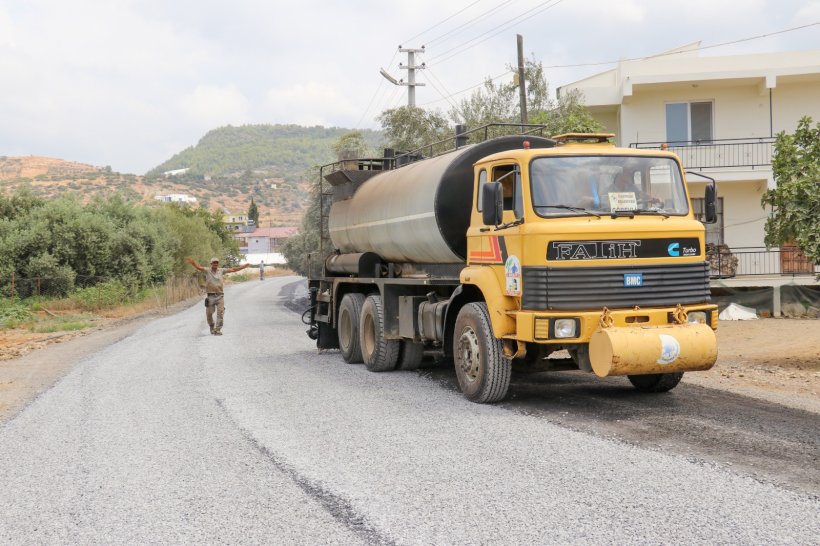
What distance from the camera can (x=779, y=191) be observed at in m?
13.5

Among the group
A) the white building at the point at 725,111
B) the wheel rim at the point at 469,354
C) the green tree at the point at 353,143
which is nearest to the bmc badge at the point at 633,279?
the wheel rim at the point at 469,354

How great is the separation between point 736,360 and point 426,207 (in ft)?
22.5

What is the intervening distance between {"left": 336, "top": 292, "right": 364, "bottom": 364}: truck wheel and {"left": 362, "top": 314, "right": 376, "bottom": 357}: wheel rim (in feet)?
1.36

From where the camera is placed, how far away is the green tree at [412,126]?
30.8 m

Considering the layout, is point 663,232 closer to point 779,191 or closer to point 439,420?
point 439,420

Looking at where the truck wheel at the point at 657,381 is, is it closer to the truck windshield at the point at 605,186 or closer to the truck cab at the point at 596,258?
the truck cab at the point at 596,258

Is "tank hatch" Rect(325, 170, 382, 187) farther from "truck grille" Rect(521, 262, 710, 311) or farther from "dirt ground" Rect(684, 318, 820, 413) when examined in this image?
"truck grille" Rect(521, 262, 710, 311)

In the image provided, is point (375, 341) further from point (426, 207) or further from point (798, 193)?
point (798, 193)

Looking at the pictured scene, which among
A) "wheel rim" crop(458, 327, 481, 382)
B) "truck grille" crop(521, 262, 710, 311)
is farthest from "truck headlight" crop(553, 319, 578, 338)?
"wheel rim" crop(458, 327, 481, 382)

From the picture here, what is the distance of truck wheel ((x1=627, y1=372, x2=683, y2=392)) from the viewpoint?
10521mm

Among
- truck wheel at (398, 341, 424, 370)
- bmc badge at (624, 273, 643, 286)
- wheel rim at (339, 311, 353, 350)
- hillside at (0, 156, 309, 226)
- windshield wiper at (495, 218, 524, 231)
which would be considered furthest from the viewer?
hillside at (0, 156, 309, 226)

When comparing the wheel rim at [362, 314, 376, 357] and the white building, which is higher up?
the white building

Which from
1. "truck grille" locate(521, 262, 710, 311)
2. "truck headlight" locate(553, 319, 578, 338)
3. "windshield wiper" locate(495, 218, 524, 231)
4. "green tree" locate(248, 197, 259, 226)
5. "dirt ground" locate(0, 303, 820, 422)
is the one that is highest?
"green tree" locate(248, 197, 259, 226)

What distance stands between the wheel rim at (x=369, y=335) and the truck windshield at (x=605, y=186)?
5144 mm
